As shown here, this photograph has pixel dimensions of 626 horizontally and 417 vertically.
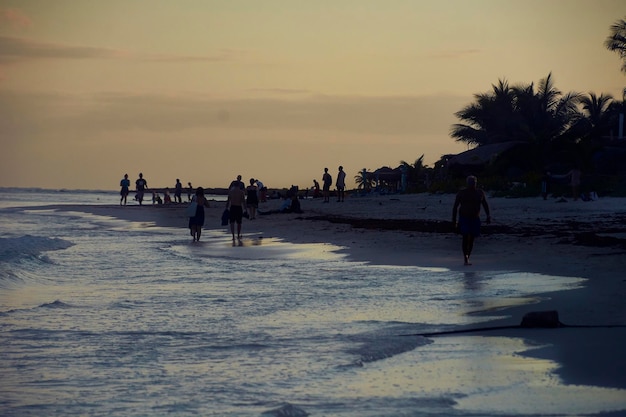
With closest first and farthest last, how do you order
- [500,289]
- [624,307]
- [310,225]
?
[624,307] < [500,289] < [310,225]

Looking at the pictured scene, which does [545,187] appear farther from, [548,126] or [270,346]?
[270,346]

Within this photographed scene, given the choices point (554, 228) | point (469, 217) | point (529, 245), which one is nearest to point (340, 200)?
point (554, 228)

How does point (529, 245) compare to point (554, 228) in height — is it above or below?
below

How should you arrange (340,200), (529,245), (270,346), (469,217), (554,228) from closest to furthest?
(270,346)
(469,217)
(529,245)
(554,228)
(340,200)

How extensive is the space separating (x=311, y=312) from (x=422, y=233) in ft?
46.1

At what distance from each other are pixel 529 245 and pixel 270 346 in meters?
12.2

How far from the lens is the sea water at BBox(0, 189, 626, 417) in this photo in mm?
6691

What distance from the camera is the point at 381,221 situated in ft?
106

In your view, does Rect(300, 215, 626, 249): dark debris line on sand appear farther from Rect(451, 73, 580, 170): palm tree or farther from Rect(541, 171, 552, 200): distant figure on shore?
Rect(451, 73, 580, 170): palm tree

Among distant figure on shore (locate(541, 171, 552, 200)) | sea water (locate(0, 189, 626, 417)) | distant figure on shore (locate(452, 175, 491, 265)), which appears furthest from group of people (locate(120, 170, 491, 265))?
distant figure on shore (locate(541, 171, 552, 200))

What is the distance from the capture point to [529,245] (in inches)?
790

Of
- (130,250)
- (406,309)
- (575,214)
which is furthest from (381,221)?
(406,309)

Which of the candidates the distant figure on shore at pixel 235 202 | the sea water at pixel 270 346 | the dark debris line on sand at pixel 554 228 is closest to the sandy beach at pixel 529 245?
the dark debris line on sand at pixel 554 228

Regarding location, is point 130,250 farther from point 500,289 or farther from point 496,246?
point 500,289
